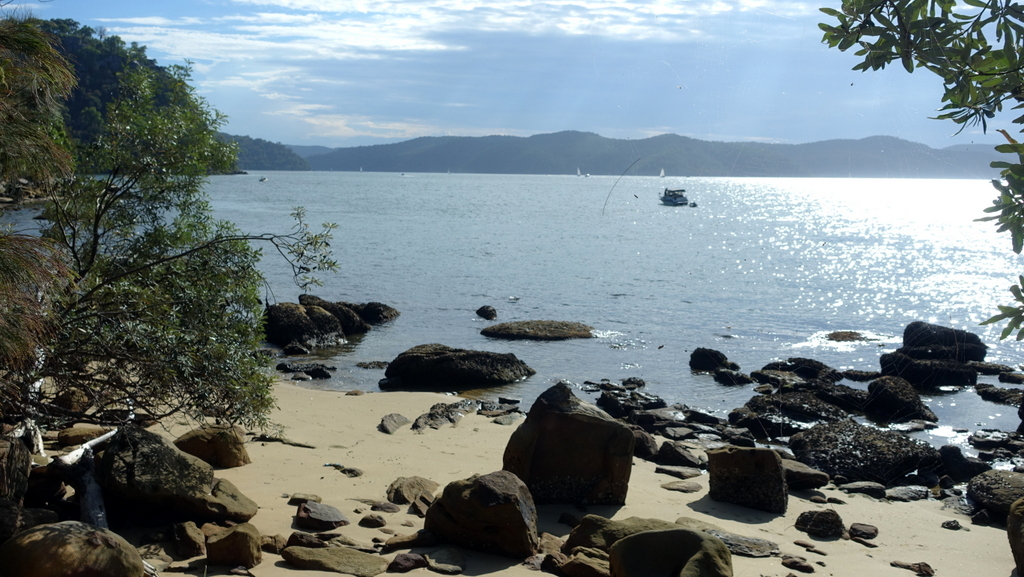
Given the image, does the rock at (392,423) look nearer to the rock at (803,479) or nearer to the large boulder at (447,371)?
the large boulder at (447,371)

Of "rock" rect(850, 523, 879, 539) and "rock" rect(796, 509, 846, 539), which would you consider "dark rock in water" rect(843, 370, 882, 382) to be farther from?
"rock" rect(796, 509, 846, 539)

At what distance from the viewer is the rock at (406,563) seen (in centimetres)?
726

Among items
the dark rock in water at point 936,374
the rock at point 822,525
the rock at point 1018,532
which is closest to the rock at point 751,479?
the rock at point 822,525

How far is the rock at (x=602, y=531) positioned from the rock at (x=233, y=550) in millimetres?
3235

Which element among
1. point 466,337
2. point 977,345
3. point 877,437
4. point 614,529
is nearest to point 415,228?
point 466,337

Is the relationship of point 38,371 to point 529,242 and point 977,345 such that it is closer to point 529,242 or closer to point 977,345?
point 977,345

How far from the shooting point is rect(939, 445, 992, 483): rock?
13.7 metres

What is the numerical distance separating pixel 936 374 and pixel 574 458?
16.8 meters

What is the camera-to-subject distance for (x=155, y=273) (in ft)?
29.3

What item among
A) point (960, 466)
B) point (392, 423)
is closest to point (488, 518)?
point (392, 423)

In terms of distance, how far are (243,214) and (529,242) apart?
32651 millimetres

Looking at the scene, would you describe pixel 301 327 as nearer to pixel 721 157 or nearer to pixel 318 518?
pixel 318 518

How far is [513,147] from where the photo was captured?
133 m

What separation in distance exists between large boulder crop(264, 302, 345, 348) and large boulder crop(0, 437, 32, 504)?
688 inches
